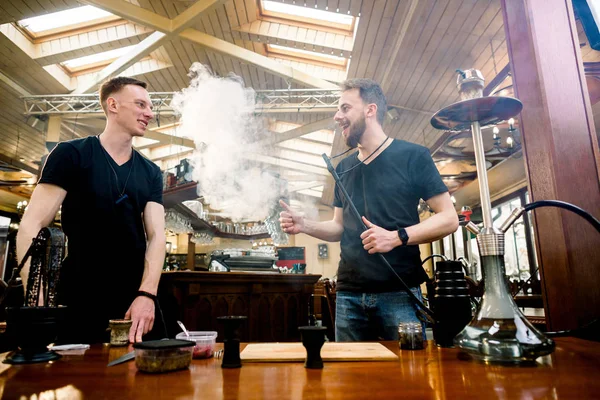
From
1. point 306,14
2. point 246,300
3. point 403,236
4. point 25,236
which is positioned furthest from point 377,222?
point 306,14

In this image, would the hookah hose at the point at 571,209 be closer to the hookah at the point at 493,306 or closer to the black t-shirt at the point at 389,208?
the hookah at the point at 493,306

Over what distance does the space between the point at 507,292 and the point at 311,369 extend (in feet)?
1.57

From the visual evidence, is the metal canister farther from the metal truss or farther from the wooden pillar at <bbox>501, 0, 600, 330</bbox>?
the metal truss

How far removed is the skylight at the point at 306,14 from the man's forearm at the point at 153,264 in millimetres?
3951

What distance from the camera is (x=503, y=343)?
2.65ft

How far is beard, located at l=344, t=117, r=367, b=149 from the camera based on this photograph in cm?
179

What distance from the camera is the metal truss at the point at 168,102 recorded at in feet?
19.9

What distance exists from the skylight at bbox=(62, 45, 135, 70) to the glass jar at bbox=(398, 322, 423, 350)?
5761mm

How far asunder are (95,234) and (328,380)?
4.34ft

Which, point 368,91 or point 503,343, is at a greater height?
point 368,91

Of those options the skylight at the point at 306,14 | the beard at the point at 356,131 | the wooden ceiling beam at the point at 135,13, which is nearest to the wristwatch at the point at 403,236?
the beard at the point at 356,131

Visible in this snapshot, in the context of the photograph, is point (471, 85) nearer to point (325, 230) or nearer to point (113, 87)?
point (325, 230)

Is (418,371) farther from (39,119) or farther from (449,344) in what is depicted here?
(39,119)

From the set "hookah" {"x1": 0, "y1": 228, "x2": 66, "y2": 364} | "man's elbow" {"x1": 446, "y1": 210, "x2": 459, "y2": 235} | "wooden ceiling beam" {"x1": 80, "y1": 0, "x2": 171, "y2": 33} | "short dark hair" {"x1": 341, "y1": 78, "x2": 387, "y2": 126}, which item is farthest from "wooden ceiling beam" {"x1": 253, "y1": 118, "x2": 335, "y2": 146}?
"hookah" {"x1": 0, "y1": 228, "x2": 66, "y2": 364}
